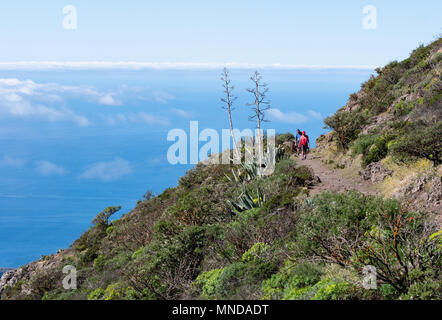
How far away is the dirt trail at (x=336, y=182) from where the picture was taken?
47.0ft

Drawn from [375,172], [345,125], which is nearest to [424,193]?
[375,172]

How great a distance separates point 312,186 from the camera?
1512 cm

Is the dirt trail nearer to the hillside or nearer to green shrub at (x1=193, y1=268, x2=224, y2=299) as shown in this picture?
the hillside

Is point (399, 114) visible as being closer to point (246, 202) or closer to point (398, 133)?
Answer: point (398, 133)

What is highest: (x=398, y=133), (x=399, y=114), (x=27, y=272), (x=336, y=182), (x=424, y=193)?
(x=399, y=114)

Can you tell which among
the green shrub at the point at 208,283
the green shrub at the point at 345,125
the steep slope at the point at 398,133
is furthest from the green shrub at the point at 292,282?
the green shrub at the point at 345,125

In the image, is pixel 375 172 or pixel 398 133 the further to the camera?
pixel 398 133

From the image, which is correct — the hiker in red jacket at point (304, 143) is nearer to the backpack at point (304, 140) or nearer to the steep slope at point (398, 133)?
the backpack at point (304, 140)

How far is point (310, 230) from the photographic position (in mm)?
8586

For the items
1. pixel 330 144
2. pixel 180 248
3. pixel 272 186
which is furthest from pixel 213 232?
pixel 330 144

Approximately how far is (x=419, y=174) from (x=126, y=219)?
17174 mm

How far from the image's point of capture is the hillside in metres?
6.84

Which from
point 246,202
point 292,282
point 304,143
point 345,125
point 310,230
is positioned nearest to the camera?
point 292,282

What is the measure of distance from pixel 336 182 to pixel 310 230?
7587 millimetres
